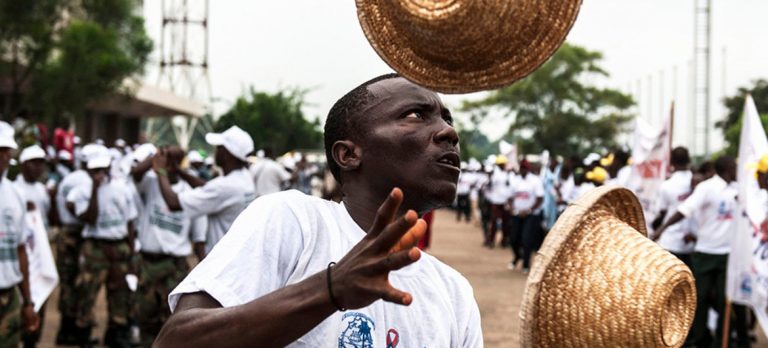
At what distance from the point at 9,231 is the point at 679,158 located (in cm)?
757

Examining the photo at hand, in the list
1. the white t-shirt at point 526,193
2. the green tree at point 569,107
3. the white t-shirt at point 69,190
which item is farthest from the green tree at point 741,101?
the white t-shirt at point 69,190

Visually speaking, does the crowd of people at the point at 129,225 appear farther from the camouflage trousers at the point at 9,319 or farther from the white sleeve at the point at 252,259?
the white sleeve at the point at 252,259

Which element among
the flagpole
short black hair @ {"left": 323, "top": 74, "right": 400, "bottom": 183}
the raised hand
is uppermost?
short black hair @ {"left": 323, "top": 74, "right": 400, "bottom": 183}

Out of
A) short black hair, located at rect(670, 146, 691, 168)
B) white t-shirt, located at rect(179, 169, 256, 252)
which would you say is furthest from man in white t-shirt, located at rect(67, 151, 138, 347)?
short black hair, located at rect(670, 146, 691, 168)

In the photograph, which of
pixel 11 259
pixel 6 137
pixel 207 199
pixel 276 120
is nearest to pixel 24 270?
pixel 11 259

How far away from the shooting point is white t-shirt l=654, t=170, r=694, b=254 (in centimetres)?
1016

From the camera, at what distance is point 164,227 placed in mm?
8820

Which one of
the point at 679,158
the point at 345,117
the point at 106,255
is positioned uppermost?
the point at 679,158

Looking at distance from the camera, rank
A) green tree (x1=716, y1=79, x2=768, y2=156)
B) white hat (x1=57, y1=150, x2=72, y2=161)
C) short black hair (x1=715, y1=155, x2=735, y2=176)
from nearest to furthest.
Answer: short black hair (x1=715, y1=155, x2=735, y2=176) → white hat (x1=57, y1=150, x2=72, y2=161) → green tree (x1=716, y1=79, x2=768, y2=156)

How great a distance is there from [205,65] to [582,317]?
165 ft

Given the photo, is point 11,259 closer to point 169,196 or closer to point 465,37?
point 169,196

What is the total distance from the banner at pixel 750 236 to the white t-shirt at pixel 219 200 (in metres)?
4.14

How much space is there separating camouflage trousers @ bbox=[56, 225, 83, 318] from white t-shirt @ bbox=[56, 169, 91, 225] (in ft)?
0.29

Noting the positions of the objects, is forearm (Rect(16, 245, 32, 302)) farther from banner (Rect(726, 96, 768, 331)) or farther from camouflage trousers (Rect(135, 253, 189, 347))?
banner (Rect(726, 96, 768, 331))
